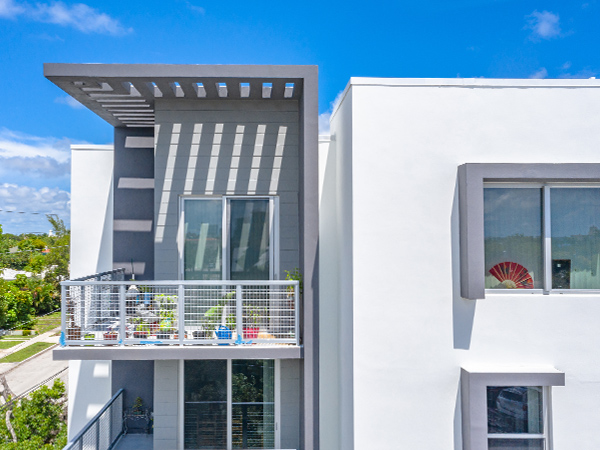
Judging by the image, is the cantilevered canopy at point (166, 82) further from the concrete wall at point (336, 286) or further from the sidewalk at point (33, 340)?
the sidewalk at point (33, 340)

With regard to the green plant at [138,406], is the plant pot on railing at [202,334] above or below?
above

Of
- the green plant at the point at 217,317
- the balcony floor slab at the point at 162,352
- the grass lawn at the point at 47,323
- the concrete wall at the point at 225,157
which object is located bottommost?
the grass lawn at the point at 47,323

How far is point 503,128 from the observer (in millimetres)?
5422

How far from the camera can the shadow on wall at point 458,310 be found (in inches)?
209

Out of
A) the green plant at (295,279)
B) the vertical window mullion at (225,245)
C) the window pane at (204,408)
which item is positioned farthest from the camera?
the window pane at (204,408)

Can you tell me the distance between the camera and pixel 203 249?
723 cm

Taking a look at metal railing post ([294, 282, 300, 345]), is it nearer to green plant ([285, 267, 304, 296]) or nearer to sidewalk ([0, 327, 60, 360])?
green plant ([285, 267, 304, 296])

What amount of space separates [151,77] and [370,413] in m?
5.54

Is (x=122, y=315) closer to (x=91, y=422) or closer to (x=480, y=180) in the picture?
(x=91, y=422)

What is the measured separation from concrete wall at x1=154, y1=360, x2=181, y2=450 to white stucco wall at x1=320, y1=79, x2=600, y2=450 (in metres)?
3.51

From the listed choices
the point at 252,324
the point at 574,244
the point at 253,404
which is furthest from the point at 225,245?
the point at 574,244

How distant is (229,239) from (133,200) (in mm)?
3282

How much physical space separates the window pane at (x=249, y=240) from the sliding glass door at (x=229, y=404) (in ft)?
5.37

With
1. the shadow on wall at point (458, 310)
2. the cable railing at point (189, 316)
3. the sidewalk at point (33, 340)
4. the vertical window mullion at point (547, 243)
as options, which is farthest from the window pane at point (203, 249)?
the sidewalk at point (33, 340)
